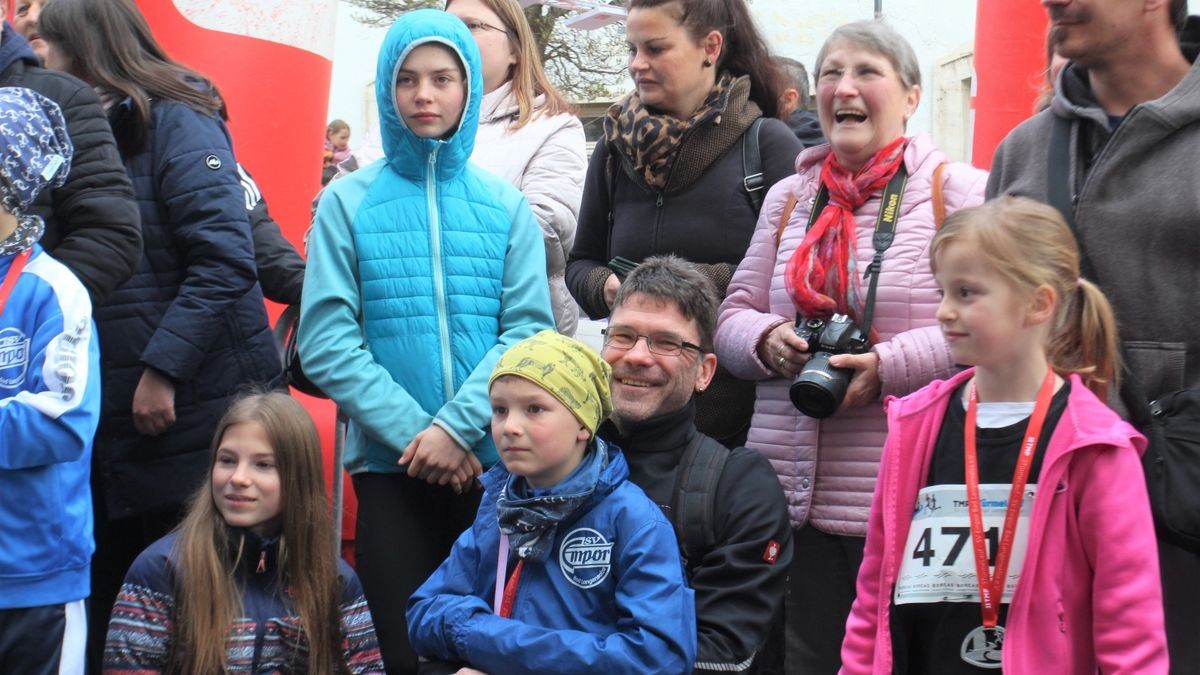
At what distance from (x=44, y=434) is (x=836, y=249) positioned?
73.1 inches

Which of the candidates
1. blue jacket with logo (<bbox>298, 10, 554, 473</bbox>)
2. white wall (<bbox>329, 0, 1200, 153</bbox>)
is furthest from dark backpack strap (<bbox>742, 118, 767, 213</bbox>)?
white wall (<bbox>329, 0, 1200, 153</bbox>)

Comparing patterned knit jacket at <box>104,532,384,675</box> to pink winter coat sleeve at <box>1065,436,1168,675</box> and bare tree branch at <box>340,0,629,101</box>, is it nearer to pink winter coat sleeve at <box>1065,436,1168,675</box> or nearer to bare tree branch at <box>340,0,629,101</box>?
pink winter coat sleeve at <box>1065,436,1168,675</box>

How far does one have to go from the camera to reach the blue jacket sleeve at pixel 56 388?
118 inches

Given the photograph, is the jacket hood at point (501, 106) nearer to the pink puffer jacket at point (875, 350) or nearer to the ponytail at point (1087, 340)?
the pink puffer jacket at point (875, 350)

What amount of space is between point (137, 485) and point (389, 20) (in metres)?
16.5

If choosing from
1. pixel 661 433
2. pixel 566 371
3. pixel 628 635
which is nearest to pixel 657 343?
pixel 661 433

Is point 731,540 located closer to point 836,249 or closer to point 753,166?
point 836,249

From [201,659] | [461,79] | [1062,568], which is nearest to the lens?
[1062,568]

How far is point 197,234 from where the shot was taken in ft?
12.1

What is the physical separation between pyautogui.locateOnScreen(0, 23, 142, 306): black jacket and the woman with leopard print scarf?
1.26 metres

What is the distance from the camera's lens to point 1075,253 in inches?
101

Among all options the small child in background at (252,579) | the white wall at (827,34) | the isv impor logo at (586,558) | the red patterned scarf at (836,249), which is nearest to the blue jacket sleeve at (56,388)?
the small child in background at (252,579)

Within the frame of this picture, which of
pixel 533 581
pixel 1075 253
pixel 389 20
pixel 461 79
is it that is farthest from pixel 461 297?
pixel 389 20

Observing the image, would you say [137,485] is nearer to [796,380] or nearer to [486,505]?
[486,505]
